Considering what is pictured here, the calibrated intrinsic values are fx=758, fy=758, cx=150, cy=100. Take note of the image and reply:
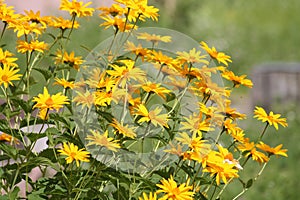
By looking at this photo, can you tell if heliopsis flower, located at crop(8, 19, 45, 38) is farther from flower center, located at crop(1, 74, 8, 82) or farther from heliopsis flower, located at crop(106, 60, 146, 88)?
heliopsis flower, located at crop(106, 60, 146, 88)

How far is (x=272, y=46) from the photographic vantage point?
941 centimetres

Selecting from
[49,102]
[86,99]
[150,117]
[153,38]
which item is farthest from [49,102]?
[153,38]

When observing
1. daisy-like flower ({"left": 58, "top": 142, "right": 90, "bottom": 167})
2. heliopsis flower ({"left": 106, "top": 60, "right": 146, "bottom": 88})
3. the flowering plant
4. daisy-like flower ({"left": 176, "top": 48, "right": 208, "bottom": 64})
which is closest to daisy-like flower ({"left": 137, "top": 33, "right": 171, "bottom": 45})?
the flowering plant

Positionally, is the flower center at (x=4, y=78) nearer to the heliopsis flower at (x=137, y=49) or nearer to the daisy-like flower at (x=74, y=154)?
the daisy-like flower at (x=74, y=154)

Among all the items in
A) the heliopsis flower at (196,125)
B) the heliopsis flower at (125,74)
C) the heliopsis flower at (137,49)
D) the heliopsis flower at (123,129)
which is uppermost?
the heliopsis flower at (137,49)

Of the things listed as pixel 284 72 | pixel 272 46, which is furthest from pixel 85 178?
pixel 272 46

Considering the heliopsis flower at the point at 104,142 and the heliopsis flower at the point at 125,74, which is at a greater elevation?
the heliopsis flower at the point at 125,74

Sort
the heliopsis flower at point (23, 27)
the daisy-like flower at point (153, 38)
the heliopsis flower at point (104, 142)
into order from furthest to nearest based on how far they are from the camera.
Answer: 1. the daisy-like flower at point (153, 38)
2. the heliopsis flower at point (23, 27)
3. the heliopsis flower at point (104, 142)

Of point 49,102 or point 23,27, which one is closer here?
point 49,102

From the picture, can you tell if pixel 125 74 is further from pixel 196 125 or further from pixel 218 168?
pixel 218 168

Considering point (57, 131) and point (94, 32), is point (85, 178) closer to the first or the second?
point (57, 131)

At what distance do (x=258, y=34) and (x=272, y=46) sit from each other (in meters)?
0.51

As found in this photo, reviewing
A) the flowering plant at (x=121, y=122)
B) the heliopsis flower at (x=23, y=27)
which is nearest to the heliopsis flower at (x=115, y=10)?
the flowering plant at (x=121, y=122)

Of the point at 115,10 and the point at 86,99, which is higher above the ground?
the point at 115,10
